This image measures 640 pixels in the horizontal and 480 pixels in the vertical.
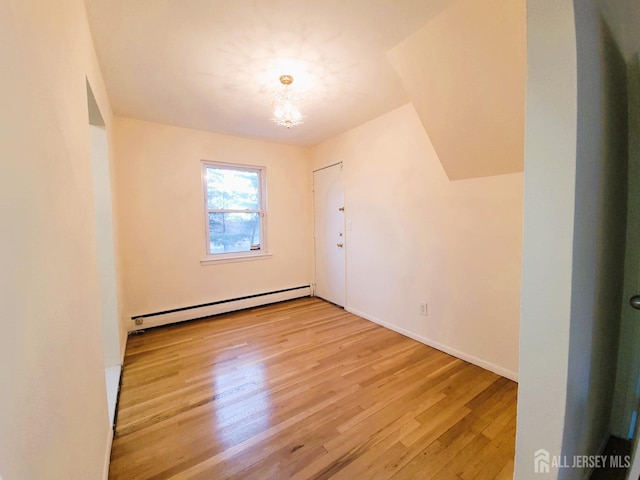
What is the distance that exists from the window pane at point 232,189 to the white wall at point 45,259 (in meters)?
2.27

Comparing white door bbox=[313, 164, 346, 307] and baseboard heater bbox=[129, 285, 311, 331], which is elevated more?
white door bbox=[313, 164, 346, 307]

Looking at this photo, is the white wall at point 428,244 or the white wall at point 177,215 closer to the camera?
the white wall at point 428,244

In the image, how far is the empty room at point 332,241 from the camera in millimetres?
795

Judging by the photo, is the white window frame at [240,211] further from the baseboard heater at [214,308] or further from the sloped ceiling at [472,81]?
the sloped ceiling at [472,81]

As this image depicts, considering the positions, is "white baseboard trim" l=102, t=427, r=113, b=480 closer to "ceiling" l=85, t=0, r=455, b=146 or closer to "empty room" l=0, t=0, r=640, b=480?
"empty room" l=0, t=0, r=640, b=480

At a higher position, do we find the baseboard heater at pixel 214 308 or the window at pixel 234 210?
the window at pixel 234 210

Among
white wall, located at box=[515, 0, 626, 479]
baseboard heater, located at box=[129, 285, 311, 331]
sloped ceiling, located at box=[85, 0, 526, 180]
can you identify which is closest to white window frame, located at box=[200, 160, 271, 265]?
baseboard heater, located at box=[129, 285, 311, 331]

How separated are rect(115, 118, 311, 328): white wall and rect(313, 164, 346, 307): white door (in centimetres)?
53

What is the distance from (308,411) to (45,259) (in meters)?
Result: 1.59

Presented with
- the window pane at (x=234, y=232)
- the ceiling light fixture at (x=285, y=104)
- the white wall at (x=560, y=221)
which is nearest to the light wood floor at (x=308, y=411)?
the white wall at (x=560, y=221)

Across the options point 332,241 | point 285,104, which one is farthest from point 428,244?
point 285,104

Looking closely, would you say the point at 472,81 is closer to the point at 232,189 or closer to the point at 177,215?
the point at 232,189

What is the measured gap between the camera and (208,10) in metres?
1.45

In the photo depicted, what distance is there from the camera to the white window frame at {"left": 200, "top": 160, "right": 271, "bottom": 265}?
3.38m
